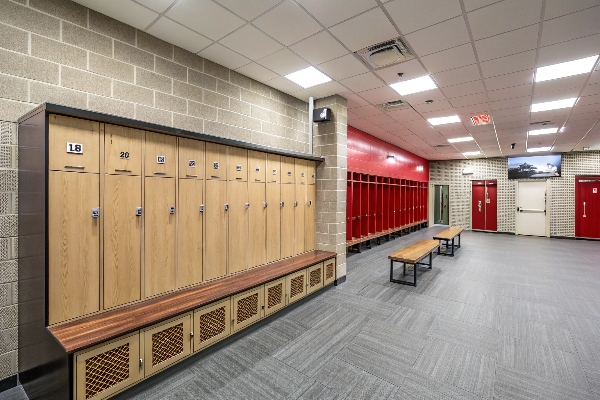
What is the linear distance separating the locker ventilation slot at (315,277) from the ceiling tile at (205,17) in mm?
3097

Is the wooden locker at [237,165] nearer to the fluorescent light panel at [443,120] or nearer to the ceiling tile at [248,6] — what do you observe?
the ceiling tile at [248,6]

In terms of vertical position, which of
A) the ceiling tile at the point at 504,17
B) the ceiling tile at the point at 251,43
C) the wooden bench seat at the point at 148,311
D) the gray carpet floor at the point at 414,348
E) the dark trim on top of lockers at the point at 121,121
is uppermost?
the ceiling tile at the point at 251,43

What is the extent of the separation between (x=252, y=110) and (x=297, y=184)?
1.26 m

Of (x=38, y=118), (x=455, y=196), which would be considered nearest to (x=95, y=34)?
(x=38, y=118)

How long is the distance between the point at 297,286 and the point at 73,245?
7.92ft

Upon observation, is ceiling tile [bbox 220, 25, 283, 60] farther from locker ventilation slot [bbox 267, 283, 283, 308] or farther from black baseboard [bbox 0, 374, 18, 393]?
black baseboard [bbox 0, 374, 18, 393]

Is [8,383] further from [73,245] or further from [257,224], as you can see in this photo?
[257,224]

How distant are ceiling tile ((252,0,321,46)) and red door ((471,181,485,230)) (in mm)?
11445

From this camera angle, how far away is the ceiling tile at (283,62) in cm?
321

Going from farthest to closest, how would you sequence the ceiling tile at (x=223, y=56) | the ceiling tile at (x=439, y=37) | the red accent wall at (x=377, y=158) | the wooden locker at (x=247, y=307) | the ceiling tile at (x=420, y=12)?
the red accent wall at (x=377, y=158) → the ceiling tile at (x=223, y=56) → the wooden locker at (x=247, y=307) → the ceiling tile at (x=439, y=37) → the ceiling tile at (x=420, y=12)

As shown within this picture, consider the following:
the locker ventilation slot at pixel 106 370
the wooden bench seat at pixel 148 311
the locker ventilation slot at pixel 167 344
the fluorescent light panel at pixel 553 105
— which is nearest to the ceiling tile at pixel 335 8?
the wooden bench seat at pixel 148 311

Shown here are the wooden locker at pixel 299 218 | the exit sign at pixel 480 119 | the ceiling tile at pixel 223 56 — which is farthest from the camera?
the exit sign at pixel 480 119

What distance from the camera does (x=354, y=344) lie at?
269 centimetres

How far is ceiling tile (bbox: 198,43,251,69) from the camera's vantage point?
3.09m
